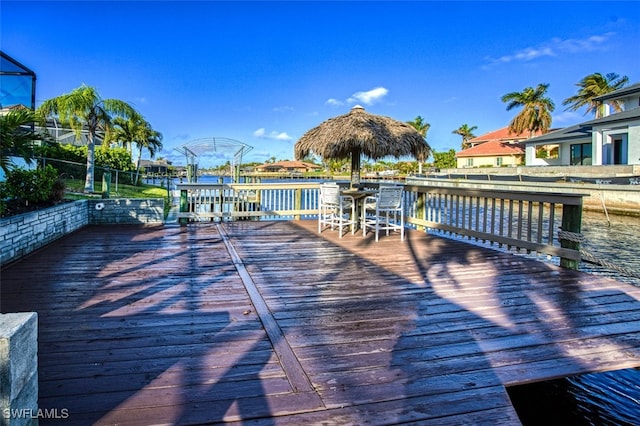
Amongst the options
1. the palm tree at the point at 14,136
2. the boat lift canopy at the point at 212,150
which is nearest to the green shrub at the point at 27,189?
the palm tree at the point at 14,136

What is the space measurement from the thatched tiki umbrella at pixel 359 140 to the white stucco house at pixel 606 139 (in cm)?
1900

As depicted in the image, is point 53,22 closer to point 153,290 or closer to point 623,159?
point 153,290

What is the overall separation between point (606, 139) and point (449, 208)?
21.0 m

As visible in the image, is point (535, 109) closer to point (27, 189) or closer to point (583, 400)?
point (583, 400)

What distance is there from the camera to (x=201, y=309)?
3033mm

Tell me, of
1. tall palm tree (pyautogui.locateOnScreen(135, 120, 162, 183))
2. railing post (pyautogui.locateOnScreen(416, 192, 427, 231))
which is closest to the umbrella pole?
railing post (pyautogui.locateOnScreen(416, 192, 427, 231))

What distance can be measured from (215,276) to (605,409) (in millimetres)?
3281

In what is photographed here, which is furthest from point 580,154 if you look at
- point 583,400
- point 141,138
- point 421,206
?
point 141,138

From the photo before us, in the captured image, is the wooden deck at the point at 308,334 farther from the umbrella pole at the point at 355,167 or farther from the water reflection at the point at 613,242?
the water reflection at the point at 613,242

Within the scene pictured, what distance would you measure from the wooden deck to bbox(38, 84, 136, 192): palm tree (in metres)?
10.2

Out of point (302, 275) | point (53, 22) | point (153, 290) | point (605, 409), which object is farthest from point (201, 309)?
point (53, 22)

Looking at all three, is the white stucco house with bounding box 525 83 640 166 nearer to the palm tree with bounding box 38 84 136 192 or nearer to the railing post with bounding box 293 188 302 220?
the railing post with bounding box 293 188 302 220

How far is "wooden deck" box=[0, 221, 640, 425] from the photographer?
1.77 metres

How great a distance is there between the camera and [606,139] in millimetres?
23031
